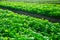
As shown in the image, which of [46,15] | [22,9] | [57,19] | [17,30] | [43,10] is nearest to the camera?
A: [17,30]

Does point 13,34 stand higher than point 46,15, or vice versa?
point 13,34

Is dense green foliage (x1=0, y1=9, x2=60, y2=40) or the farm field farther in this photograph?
the farm field

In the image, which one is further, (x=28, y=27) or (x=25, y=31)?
(x=28, y=27)

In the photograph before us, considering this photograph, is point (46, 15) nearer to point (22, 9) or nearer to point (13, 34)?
point (22, 9)

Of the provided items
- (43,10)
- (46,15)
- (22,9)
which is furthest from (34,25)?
(22,9)

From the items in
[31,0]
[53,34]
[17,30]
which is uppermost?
[17,30]

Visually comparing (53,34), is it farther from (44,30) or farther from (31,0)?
(31,0)

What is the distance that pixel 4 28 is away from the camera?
12820 millimetres

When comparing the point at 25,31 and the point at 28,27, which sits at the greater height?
the point at 25,31

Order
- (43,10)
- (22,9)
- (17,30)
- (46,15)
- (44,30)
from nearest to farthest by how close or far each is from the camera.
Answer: (17,30) → (44,30) → (46,15) → (43,10) → (22,9)

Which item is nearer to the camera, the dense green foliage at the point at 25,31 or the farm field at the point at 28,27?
the dense green foliage at the point at 25,31

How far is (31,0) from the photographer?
45.7 metres

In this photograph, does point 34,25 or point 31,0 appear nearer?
point 34,25

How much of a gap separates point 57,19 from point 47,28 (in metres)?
7.83
